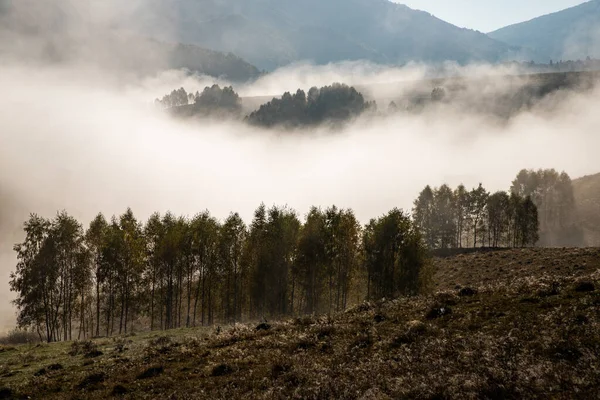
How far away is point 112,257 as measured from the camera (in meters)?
65.6

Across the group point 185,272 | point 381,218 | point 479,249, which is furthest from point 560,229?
point 185,272

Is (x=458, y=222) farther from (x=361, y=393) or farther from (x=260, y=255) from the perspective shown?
(x=361, y=393)

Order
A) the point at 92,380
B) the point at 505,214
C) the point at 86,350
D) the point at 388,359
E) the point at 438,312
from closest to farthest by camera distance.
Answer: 1. the point at 388,359
2. the point at 92,380
3. the point at 438,312
4. the point at 86,350
5. the point at 505,214

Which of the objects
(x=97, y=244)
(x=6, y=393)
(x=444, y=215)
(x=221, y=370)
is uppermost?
(x=444, y=215)

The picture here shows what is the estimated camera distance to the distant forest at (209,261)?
6438 cm

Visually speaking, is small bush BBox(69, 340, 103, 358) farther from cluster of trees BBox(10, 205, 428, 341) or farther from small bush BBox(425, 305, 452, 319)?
cluster of trees BBox(10, 205, 428, 341)

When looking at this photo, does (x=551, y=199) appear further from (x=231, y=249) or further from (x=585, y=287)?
(x=585, y=287)

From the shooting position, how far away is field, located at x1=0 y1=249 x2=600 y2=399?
13.4 metres

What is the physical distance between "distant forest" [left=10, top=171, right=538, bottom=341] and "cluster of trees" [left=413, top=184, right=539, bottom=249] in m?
69.6

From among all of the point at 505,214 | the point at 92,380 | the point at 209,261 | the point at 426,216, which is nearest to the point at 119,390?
the point at 92,380

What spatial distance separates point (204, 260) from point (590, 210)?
178 metres

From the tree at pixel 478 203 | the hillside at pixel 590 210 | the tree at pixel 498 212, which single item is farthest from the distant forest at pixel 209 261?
the hillside at pixel 590 210

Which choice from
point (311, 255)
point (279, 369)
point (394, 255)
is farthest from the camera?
point (311, 255)

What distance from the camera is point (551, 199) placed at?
167750 millimetres
